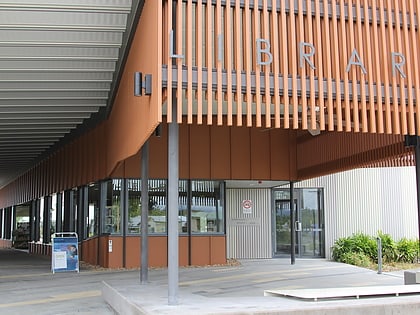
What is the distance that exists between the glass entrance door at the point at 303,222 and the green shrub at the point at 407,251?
2847mm

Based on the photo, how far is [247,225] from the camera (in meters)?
21.3

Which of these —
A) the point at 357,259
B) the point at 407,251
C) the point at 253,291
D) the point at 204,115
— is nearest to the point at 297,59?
the point at 253,291

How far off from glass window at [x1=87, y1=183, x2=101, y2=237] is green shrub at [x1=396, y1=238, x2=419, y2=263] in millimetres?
11322

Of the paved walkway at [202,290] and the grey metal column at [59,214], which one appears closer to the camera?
the paved walkway at [202,290]

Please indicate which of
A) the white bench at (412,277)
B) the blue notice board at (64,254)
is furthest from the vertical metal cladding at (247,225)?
the white bench at (412,277)

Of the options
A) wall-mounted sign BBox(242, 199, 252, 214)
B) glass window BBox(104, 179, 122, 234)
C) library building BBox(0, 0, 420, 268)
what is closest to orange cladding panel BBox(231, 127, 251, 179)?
library building BBox(0, 0, 420, 268)

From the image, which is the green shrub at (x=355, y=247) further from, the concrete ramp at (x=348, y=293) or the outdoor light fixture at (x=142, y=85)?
the outdoor light fixture at (x=142, y=85)

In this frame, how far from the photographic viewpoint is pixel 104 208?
18.0m

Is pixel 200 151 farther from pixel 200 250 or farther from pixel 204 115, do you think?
pixel 200 250

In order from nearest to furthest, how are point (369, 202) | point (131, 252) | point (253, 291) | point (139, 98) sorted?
point (139, 98) → point (253, 291) → point (131, 252) → point (369, 202)

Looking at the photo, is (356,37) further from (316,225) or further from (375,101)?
(316,225)

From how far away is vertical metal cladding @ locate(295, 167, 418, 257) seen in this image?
867 inches

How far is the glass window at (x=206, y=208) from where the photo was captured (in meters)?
18.1

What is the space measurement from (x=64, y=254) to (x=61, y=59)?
659cm
